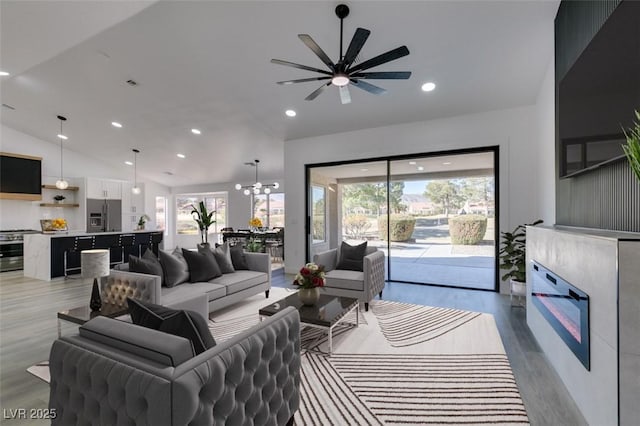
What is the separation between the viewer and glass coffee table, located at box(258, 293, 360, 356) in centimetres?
287

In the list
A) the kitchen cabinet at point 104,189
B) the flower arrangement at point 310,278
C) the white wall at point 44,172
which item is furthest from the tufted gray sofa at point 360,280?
the white wall at point 44,172

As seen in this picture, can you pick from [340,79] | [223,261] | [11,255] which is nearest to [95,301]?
[223,261]

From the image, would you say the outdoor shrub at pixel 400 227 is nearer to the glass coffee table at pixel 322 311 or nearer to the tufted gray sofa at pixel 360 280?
the tufted gray sofa at pixel 360 280

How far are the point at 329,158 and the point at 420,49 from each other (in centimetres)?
307

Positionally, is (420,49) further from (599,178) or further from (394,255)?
(394,255)

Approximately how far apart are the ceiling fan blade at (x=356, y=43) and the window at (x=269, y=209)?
8131 millimetres

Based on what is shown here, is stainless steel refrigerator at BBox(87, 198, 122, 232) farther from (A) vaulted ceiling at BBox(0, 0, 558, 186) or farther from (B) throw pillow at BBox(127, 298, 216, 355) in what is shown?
(B) throw pillow at BBox(127, 298, 216, 355)

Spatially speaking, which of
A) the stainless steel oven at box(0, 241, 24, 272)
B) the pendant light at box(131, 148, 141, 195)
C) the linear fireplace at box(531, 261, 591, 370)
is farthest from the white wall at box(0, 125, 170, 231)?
the linear fireplace at box(531, 261, 591, 370)

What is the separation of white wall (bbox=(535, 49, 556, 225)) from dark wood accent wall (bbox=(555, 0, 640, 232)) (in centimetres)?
55

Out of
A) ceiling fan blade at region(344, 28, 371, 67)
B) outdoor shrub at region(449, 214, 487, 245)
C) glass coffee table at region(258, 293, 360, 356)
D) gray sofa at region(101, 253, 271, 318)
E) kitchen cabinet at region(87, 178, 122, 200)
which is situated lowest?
glass coffee table at region(258, 293, 360, 356)

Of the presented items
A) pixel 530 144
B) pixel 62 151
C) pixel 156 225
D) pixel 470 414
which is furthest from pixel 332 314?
pixel 156 225

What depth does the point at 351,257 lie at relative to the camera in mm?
4707

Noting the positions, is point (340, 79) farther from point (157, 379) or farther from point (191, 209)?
point (191, 209)

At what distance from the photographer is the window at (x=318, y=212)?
22.8 feet
